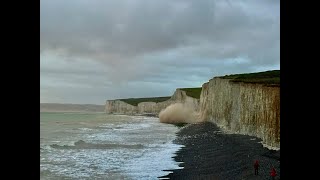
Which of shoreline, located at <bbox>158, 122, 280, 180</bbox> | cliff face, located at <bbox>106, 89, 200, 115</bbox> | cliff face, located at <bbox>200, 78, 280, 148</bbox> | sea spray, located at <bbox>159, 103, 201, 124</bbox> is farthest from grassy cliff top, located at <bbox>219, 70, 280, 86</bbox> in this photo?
cliff face, located at <bbox>106, 89, 200, 115</bbox>

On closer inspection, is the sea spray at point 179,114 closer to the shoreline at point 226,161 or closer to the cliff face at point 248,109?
the cliff face at point 248,109

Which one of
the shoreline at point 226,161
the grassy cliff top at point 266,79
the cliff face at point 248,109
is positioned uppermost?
the grassy cliff top at point 266,79

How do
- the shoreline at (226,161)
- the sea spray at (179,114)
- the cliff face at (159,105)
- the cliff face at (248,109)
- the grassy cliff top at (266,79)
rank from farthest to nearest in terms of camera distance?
the cliff face at (159,105)
the sea spray at (179,114)
the grassy cliff top at (266,79)
the cliff face at (248,109)
the shoreline at (226,161)

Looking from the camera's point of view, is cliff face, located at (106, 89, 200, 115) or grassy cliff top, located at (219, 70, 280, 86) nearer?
grassy cliff top, located at (219, 70, 280, 86)

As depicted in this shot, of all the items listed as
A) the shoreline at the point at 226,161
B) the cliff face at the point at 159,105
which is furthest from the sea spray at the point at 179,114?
the shoreline at the point at 226,161

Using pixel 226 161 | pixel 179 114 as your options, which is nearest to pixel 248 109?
pixel 226 161

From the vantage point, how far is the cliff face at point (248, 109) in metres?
25.9

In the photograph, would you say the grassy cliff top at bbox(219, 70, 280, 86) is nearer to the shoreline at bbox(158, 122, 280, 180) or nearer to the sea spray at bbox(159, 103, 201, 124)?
the shoreline at bbox(158, 122, 280, 180)

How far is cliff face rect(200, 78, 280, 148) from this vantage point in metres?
25.9

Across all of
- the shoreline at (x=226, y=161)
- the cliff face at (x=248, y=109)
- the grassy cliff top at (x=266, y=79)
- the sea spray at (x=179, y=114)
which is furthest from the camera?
the sea spray at (x=179, y=114)

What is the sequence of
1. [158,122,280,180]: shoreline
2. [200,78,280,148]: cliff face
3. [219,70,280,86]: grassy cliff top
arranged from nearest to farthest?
1. [158,122,280,180]: shoreline
2. [200,78,280,148]: cliff face
3. [219,70,280,86]: grassy cliff top

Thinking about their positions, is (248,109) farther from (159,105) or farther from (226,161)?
(159,105)
